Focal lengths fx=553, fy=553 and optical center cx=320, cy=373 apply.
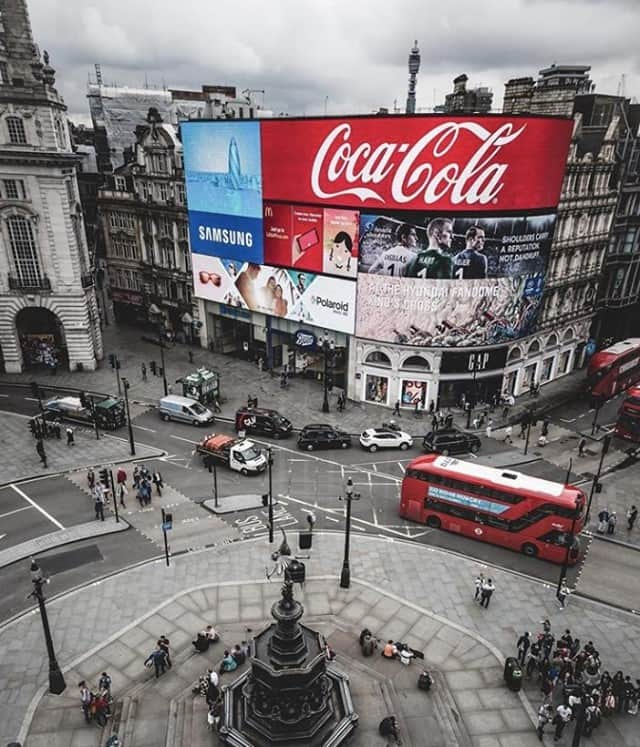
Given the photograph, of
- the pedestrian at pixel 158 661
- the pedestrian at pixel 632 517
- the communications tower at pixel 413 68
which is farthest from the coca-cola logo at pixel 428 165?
the communications tower at pixel 413 68

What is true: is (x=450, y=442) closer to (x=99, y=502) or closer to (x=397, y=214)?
(x=397, y=214)

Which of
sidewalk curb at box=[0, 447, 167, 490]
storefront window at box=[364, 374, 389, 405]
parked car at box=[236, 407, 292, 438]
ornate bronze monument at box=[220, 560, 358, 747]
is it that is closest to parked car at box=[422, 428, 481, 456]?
storefront window at box=[364, 374, 389, 405]

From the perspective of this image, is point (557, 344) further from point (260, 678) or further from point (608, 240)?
point (260, 678)

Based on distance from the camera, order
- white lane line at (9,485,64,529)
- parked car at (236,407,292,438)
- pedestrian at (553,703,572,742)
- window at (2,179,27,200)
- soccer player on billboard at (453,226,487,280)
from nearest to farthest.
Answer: pedestrian at (553,703,572,742) → white lane line at (9,485,64,529) → soccer player on billboard at (453,226,487,280) → parked car at (236,407,292,438) → window at (2,179,27,200)

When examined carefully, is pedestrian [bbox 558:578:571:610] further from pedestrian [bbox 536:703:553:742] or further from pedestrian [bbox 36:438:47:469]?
pedestrian [bbox 36:438:47:469]

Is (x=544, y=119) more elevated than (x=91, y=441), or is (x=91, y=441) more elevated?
(x=544, y=119)

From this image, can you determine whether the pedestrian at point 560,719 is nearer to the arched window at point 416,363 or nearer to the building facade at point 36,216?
the arched window at point 416,363

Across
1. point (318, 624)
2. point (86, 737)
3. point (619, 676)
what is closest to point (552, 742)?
point (619, 676)
